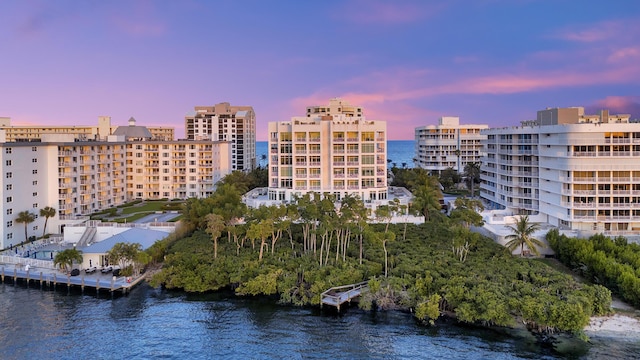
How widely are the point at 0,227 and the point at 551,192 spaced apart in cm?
6653

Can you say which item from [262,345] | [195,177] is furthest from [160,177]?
[262,345]

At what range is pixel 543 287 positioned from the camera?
45.4m

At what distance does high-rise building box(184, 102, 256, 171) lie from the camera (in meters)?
147

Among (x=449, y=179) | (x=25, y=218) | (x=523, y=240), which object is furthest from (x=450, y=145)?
(x=25, y=218)

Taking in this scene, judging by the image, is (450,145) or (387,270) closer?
(387,270)

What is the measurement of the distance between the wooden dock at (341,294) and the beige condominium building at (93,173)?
41.9m

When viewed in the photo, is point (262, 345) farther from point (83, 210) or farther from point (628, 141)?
point (83, 210)

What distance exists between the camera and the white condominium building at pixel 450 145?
150m

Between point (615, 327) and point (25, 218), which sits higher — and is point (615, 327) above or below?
below

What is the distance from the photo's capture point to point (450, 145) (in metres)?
152

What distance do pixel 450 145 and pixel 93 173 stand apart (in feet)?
316

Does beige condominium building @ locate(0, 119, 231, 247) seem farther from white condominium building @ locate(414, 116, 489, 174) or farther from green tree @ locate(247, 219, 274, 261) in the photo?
white condominium building @ locate(414, 116, 489, 174)

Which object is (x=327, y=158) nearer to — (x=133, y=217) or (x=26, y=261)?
(x=133, y=217)

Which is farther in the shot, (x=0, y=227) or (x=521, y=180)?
(x=521, y=180)
